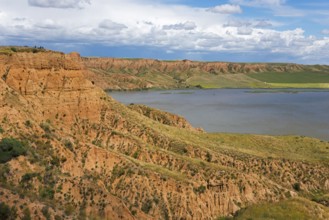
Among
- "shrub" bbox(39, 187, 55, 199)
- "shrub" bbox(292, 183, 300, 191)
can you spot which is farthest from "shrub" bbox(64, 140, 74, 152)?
"shrub" bbox(292, 183, 300, 191)

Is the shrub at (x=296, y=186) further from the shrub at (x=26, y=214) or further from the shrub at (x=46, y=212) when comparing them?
the shrub at (x=26, y=214)

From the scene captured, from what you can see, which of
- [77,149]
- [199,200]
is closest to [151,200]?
[199,200]

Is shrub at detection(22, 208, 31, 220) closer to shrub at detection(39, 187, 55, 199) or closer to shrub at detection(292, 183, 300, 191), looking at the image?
shrub at detection(39, 187, 55, 199)

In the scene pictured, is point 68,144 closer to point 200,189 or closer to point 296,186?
point 200,189

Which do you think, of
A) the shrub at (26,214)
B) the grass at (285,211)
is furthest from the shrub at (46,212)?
the grass at (285,211)

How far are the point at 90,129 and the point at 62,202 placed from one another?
20.8 meters

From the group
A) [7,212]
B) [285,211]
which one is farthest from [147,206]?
[7,212]

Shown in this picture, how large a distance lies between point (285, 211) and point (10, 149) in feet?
97.2

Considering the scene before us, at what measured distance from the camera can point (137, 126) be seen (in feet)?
193

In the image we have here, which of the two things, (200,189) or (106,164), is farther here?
(200,189)

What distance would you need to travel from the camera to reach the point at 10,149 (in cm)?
3406

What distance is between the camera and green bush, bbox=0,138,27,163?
33344 millimetres

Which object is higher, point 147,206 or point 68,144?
point 68,144

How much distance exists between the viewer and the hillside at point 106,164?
33031mm
